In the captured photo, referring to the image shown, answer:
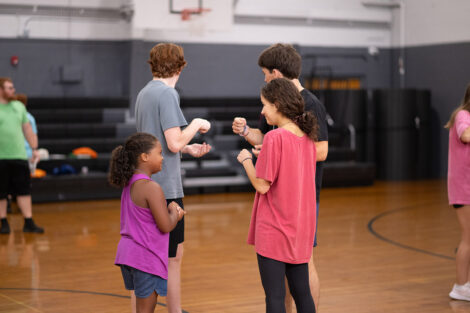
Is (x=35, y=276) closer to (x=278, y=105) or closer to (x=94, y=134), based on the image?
(x=278, y=105)

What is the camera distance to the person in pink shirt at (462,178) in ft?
14.0

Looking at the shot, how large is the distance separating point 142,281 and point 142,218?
0.28 metres

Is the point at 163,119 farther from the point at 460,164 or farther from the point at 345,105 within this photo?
the point at 345,105

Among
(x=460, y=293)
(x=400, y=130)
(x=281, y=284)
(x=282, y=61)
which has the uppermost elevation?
(x=282, y=61)

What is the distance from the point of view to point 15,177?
6.62m

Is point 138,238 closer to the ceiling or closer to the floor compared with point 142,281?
closer to the ceiling

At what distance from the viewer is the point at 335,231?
23.2ft

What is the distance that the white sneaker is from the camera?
14.5 feet

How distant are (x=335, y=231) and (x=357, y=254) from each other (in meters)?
1.10

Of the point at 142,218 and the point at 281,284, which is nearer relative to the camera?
the point at 281,284

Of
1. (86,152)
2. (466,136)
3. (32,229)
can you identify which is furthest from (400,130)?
(466,136)

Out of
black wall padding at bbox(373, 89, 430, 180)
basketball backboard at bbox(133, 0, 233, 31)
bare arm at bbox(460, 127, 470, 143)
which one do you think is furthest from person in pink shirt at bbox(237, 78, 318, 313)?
black wall padding at bbox(373, 89, 430, 180)

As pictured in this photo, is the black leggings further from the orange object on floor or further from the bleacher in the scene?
the orange object on floor

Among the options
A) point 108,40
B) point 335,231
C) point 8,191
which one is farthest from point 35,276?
point 108,40
